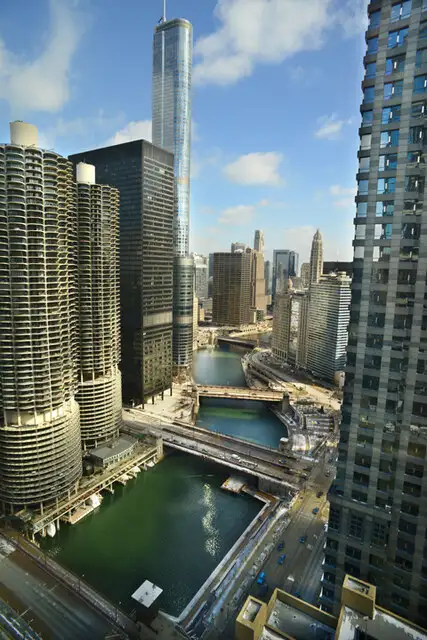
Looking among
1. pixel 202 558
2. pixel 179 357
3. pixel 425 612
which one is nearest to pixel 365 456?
pixel 425 612

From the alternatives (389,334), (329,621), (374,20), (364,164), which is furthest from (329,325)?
(329,621)

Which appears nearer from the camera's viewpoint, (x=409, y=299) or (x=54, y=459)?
(x=409, y=299)

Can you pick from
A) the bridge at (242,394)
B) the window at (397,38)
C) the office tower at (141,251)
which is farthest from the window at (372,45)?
the bridge at (242,394)

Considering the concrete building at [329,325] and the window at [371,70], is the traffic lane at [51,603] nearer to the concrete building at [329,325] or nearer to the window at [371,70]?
the window at [371,70]

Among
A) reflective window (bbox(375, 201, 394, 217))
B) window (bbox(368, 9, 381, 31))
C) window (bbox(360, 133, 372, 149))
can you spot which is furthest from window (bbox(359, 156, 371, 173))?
window (bbox(368, 9, 381, 31))

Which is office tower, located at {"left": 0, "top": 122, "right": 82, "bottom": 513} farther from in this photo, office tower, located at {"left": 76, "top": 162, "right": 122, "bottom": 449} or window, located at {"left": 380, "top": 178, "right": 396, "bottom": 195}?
window, located at {"left": 380, "top": 178, "right": 396, "bottom": 195}

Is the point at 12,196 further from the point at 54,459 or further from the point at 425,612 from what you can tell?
the point at 425,612

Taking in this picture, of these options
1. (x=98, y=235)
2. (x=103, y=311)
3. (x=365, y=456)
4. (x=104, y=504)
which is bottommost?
(x=104, y=504)
